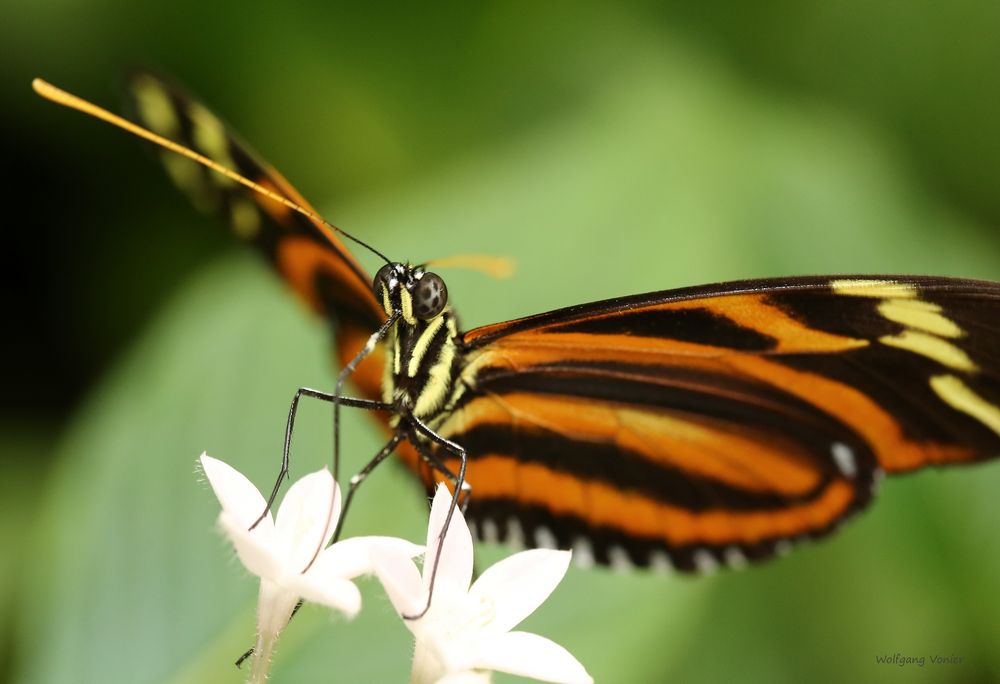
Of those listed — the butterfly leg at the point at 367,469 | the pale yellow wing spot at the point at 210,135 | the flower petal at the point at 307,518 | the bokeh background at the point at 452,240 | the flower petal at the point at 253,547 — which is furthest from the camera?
the bokeh background at the point at 452,240

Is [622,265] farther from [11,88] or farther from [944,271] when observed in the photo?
[11,88]

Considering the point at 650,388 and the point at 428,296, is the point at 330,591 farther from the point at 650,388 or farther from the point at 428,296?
the point at 650,388

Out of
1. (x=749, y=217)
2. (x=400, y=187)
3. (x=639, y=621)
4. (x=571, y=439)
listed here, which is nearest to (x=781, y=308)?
(x=571, y=439)

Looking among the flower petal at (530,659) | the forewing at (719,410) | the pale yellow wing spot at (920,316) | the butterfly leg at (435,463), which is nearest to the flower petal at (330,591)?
the flower petal at (530,659)

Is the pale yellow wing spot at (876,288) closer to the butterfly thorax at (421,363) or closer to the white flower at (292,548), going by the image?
the butterfly thorax at (421,363)

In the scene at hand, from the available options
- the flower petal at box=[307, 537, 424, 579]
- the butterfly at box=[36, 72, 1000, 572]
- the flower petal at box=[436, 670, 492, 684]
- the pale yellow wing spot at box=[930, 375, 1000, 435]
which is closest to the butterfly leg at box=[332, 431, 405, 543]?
the butterfly at box=[36, 72, 1000, 572]

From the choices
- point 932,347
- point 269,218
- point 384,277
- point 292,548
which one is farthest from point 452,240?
point 292,548

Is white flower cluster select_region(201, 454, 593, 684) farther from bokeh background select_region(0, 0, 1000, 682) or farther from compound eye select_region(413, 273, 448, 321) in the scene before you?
bokeh background select_region(0, 0, 1000, 682)
